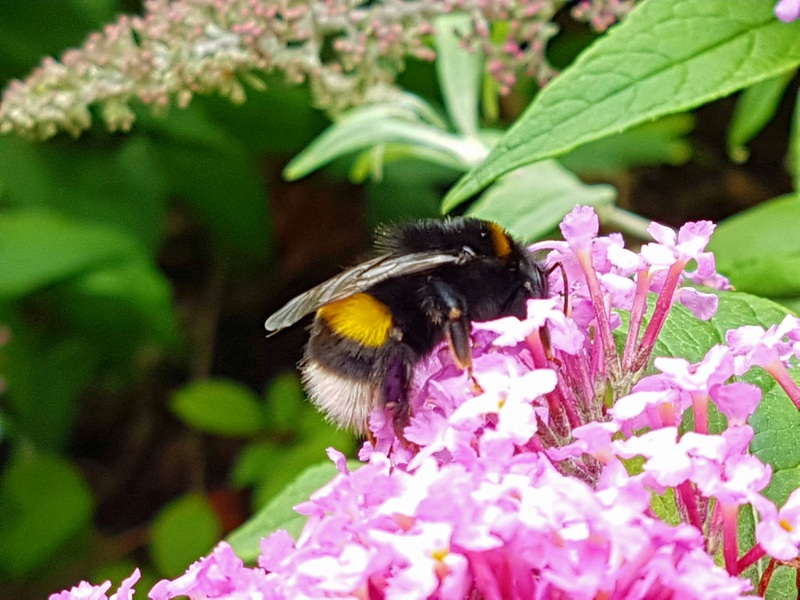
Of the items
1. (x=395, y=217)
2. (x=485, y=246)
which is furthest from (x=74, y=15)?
(x=485, y=246)

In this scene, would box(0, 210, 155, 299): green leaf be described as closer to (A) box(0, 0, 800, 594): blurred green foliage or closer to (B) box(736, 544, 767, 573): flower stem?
(A) box(0, 0, 800, 594): blurred green foliage

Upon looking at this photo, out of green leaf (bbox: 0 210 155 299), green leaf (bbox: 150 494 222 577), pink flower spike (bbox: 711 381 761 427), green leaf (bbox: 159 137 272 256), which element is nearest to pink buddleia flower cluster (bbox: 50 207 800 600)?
pink flower spike (bbox: 711 381 761 427)

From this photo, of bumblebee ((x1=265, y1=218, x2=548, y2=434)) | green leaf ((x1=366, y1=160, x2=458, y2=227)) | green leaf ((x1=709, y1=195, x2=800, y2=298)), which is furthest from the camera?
green leaf ((x1=366, y1=160, x2=458, y2=227))

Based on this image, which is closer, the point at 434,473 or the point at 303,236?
the point at 434,473

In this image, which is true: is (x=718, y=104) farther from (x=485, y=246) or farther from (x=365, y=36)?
(x=485, y=246)

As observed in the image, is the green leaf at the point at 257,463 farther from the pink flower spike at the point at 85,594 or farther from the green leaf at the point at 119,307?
the pink flower spike at the point at 85,594

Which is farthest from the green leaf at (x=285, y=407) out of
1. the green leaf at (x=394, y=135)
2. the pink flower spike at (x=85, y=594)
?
the pink flower spike at (x=85, y=594)

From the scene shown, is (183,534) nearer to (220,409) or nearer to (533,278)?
(220,409)
